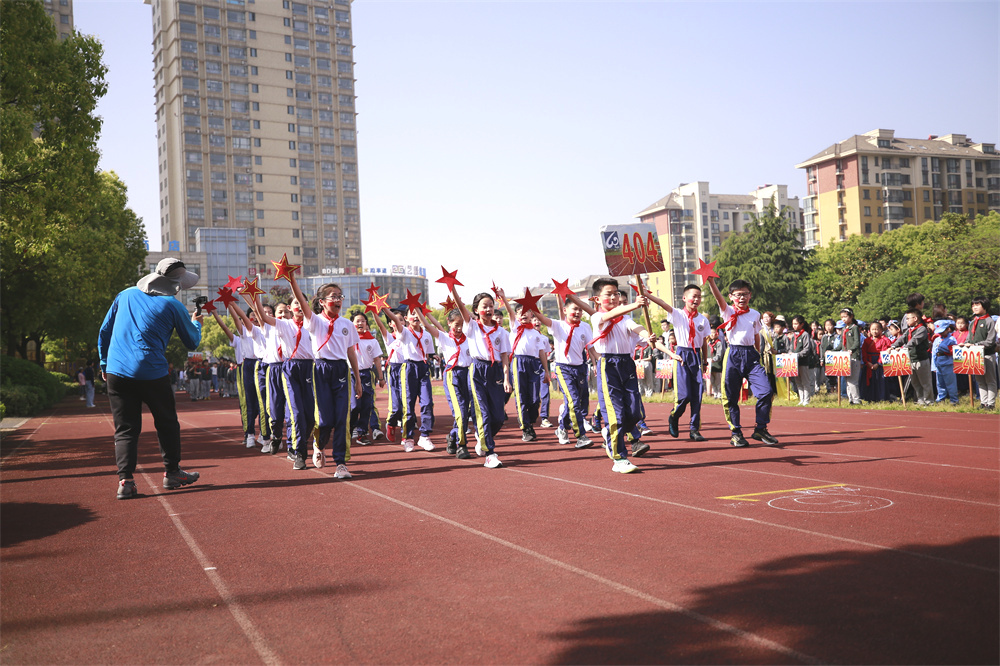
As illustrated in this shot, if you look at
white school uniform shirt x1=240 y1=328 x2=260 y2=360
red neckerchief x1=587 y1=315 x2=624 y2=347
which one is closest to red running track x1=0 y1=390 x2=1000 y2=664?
red neckerchief x1=587 y1=315 x2=624 y2=347

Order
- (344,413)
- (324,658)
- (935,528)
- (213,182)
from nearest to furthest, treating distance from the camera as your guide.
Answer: (324,658) → (935,528) → (344,413) → (213,182)

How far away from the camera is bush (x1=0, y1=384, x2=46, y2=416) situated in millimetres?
23078

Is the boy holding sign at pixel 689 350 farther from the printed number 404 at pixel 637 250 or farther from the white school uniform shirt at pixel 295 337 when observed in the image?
the white school uniform shirt at pixel 295 337

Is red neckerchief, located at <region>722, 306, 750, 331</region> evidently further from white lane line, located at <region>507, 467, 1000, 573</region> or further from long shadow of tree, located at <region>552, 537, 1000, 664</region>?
long shadow of tree, located at <region>552, 537, 1000, 664</region>

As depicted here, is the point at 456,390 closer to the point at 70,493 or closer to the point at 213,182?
the point at 70,493

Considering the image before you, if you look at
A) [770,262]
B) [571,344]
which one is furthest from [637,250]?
[770,262]

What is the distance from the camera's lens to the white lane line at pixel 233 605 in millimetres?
4004

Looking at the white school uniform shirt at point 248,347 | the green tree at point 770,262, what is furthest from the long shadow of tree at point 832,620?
the green tree at point 770,262

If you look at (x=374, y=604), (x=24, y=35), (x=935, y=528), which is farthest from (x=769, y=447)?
(x=24, y=35)

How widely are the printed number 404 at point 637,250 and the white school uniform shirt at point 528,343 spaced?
3476 millimetres

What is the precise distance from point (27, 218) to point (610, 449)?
12012 millimetres

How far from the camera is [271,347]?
1188cm

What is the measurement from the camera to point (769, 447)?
36.2 ft

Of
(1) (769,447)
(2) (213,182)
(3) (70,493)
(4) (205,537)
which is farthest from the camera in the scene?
(2) (213,182)
